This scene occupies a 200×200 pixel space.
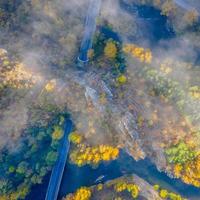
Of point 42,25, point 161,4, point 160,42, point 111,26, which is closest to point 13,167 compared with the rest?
point 42,25

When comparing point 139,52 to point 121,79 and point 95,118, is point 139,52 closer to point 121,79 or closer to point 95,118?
point 121,79

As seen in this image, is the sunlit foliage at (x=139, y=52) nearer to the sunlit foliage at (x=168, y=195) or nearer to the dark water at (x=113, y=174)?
the dark water at (x=113, y=174)

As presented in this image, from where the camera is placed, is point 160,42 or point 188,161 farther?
point 160,42

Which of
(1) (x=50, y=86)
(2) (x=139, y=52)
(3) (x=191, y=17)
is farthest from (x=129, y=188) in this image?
(3) (x=191, y=17)

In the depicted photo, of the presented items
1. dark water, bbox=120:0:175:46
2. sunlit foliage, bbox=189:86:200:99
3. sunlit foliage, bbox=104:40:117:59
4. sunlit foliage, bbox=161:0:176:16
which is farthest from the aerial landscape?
sunlit foliage, bbox=161:0:176:16

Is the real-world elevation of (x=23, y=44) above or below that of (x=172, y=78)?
below

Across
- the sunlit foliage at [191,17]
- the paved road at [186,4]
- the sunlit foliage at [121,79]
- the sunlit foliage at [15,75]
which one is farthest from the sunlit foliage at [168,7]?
the sunlit foliage at [15,75]

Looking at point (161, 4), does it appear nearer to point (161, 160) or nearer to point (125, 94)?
point (125, 94)
